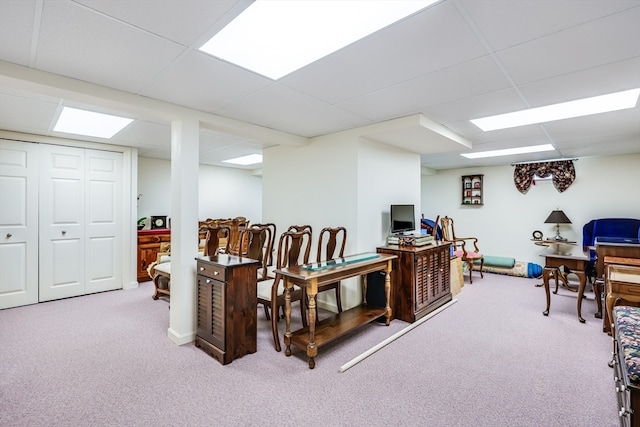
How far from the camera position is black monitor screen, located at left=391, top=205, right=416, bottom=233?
408cm

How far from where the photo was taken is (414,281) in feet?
11.6

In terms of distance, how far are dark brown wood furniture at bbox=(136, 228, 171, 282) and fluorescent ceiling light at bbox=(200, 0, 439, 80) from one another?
4.22m

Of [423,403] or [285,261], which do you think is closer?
[423,403]

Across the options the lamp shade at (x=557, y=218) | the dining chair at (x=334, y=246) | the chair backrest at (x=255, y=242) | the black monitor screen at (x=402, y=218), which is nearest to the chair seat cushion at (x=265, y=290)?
the chair backrest at (x=255, y=242)

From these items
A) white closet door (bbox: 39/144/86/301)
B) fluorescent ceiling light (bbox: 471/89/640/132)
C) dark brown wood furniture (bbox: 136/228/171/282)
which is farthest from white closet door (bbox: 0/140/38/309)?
fluorescent ceiling light (bbox: 471/89/640/132)

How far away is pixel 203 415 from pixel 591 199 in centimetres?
706

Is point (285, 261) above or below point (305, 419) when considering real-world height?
above

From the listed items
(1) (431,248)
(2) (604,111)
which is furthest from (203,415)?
(2) (604,111)

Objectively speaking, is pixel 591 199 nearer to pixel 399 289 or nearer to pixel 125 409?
pixel 399 289

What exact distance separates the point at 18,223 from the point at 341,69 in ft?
15.3

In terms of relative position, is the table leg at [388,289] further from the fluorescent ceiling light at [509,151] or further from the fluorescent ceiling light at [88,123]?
the fluorescent ceiling light at [88,123]

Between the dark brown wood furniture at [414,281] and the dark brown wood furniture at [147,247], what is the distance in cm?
390

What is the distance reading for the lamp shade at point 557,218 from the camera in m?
5.61

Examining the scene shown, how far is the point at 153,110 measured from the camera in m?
2.73
